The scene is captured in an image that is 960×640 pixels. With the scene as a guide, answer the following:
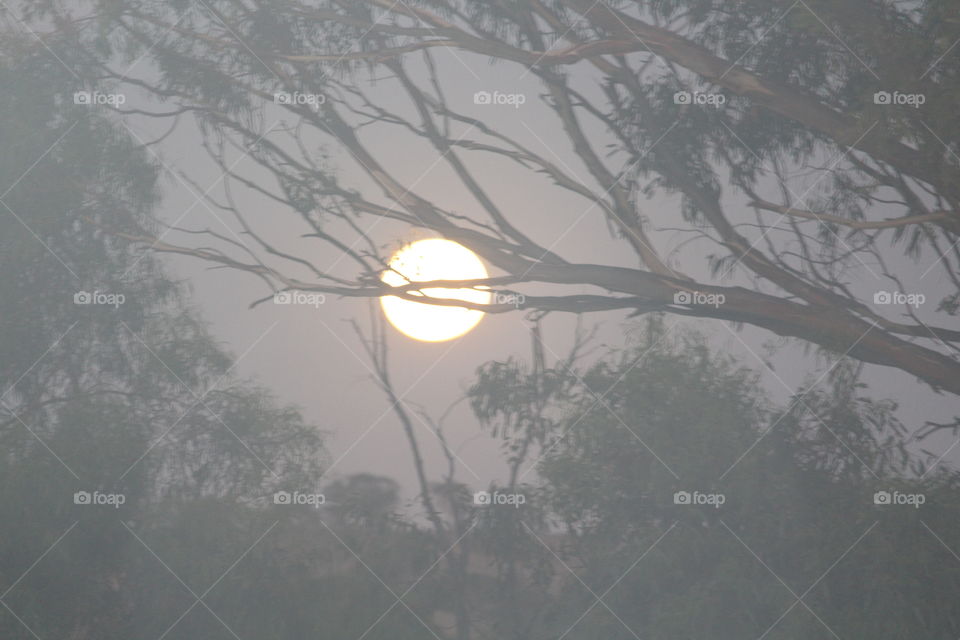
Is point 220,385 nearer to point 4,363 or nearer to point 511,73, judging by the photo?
point 4,363

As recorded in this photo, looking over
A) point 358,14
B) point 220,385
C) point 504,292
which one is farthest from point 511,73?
point 220,385

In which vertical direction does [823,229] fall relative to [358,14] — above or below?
above

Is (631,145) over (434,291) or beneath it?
over

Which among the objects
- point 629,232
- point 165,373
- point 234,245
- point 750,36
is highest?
point 750,36

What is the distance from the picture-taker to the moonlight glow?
2.68m

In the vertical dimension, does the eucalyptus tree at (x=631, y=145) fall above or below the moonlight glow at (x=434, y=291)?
above

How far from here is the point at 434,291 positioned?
2.71m

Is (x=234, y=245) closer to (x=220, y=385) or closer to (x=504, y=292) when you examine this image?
(x=220, y=385)

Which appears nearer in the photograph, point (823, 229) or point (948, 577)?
point (948, 577)

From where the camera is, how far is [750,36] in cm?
277

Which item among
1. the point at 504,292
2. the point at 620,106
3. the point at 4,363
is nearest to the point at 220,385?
the point at 4,363

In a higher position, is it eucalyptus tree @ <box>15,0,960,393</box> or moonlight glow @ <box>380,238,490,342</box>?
eucalyptus tree @ <box>15,0,960,393</box>

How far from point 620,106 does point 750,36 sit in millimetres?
495

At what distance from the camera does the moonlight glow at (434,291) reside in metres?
2.68
